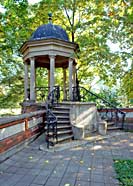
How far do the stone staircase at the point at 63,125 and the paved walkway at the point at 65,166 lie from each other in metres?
0.71

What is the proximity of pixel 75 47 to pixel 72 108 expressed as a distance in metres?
3.76

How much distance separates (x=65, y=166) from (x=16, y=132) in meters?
1.84

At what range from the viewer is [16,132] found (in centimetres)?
550

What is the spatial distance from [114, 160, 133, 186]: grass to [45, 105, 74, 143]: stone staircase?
7.35 ft

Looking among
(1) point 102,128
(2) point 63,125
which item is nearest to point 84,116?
(1) point 102,128

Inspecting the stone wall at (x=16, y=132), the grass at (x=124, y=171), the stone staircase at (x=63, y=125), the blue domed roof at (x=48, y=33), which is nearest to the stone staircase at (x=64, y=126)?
the stone staircase at (x=63, y=125)

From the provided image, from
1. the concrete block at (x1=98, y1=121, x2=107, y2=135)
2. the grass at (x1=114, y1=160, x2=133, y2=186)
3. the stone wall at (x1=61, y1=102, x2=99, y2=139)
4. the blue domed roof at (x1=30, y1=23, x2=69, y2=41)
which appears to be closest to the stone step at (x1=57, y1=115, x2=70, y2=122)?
the stone wall at (x1=61, y1=102, x2=99, y2=139)

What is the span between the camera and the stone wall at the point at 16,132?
15.6 feet

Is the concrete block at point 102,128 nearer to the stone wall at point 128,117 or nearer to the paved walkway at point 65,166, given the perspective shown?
the paved walkway at point 65,166

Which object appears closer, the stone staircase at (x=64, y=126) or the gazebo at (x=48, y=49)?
the stone staircase at (x=64, y=126)

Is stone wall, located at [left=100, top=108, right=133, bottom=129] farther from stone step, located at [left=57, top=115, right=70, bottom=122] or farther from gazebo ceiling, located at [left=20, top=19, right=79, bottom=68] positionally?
gazebo ceiling, located at [left=20, top=19, right=79, bottom=68]

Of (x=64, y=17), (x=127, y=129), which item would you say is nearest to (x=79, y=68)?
(x=64, y=17)

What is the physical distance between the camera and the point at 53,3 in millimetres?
13555

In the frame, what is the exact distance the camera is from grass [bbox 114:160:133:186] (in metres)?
3.60
